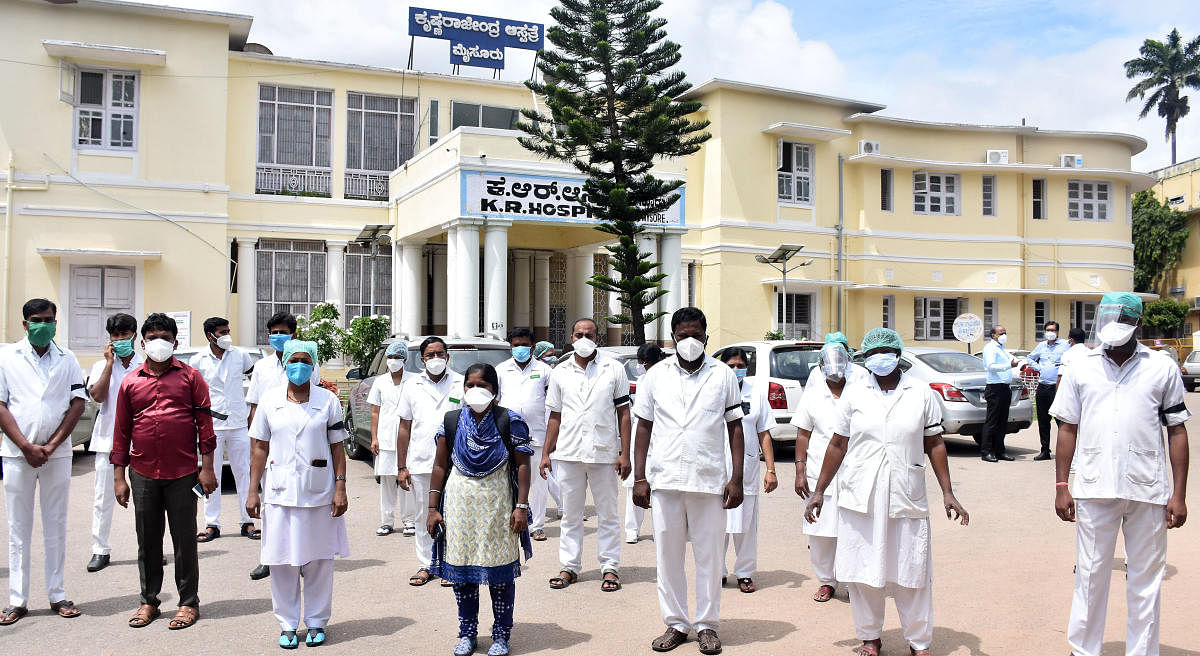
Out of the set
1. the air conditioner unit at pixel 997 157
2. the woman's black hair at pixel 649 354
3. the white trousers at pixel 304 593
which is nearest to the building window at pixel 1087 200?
the air conditioner unit at pixel 997 157

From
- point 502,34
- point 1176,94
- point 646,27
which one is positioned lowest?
point 646,27

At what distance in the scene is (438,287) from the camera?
23.9 metres

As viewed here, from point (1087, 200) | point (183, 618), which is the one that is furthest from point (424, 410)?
point (1087, 200)

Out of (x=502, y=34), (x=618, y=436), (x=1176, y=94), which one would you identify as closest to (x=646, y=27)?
(x=502, y=34)

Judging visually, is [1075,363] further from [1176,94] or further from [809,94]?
[1176,94]

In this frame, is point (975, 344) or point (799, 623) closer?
point (799, 623)

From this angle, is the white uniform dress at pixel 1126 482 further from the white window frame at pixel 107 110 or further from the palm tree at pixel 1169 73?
the palm tree at pixel 1169 73

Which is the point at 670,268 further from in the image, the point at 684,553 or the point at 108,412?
the point at 684,553

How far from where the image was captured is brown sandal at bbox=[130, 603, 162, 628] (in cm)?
555

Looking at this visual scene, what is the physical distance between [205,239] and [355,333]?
533 centimetres

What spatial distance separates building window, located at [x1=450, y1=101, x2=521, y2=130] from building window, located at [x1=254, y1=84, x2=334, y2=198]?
10.2 ft

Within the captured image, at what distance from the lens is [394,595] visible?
6.33 m

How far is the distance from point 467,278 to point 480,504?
13.6 metres

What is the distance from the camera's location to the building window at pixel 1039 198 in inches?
Result: 1195
